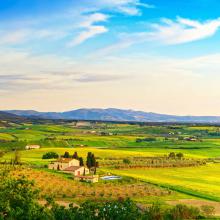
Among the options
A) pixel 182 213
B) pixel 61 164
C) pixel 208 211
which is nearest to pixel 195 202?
pixel 208 211

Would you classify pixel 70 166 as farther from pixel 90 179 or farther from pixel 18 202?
pixel 18 202

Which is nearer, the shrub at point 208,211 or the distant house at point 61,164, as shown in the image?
the shrub at point 208,211

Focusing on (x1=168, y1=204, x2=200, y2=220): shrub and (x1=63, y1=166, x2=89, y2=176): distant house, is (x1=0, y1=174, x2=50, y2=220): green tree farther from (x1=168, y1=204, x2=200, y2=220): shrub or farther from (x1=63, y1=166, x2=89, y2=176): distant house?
(x1=63, y1=166, x2=89, y2=176): distant house

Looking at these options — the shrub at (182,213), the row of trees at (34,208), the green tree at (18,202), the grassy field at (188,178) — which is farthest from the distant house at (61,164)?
the green tree at (18,202)

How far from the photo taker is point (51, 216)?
114 feet

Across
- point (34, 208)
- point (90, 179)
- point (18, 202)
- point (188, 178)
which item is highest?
point (18, 202)

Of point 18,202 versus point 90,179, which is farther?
point 90,179

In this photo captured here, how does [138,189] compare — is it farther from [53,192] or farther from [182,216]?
[182,216]

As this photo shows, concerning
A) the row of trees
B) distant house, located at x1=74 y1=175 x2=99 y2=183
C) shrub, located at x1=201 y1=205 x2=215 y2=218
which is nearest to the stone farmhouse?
distant house, located at x1=74 y1=175 x2=99 y2=183

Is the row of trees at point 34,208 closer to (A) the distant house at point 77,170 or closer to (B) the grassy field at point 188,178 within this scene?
(B) the grassy field at point 188,178

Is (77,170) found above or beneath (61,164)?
beneath

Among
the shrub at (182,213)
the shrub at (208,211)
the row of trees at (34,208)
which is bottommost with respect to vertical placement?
the shrub at (208,211)

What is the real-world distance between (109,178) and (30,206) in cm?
5551

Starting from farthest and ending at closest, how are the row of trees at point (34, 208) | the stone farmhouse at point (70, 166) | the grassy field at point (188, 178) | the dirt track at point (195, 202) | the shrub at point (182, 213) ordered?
1. the stone farmhouse at point (70, 166)
2. the grassy field at point (188, 178)
3. the dirt track at point (195, 202)
4. the shrub at point (182, 213)
5. the row of trees at point (34, 208)
